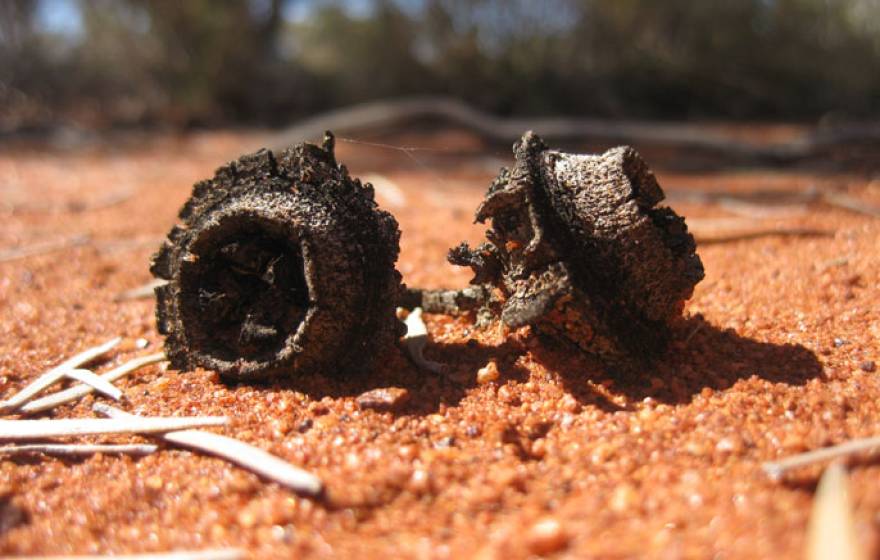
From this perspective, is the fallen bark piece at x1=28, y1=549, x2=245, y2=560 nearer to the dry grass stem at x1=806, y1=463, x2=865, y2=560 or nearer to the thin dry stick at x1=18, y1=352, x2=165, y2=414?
the thin dry stick at x1=18, y1=352, x2=165, y2=414

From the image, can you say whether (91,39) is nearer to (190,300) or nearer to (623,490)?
(190,300)

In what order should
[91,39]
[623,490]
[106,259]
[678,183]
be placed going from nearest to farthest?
1. [623,490]
2. [106,259]
3. [678,183]
4. [91,39]

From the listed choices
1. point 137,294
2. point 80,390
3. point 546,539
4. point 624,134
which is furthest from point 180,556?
point 624,134

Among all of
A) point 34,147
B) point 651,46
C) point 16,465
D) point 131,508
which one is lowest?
point 131,508

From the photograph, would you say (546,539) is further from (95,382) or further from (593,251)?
(95,382)

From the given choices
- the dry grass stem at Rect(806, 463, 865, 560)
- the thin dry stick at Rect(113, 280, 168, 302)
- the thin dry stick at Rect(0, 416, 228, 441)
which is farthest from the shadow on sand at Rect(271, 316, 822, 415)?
the thin dry stick at Rect(113, 280, 168, 302)

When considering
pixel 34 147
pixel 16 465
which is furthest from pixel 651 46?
pixel 16 465
